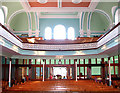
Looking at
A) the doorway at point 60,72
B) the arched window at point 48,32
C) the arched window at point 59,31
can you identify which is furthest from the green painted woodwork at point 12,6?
the doorway at point 60,72

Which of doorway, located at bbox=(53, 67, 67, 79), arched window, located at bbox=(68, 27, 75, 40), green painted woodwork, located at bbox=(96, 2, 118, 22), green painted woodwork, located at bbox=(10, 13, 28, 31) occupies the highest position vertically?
green painted woodwork, located at bbox=(96, 2, 118, 22)

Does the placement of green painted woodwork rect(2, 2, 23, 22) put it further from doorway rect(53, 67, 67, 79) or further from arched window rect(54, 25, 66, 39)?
doorway rect(53, 67, 67, 79)

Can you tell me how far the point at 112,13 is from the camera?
1609 centimetres

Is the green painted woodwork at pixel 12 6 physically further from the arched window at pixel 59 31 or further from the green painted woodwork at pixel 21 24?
the arched window at pixel 59 31

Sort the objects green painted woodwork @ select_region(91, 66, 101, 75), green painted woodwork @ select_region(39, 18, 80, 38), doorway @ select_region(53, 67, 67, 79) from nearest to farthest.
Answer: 1. green painted woodwork @ select_region(91, 66, 101, 75)
2. doorway @ select_region(53, 67, 67, 79)
3. green painted woodwork @ select_region(39, 18, 80, 38)

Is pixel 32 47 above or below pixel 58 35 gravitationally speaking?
below

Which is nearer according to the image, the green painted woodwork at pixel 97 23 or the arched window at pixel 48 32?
the green painted woodwork at pixel 97 23

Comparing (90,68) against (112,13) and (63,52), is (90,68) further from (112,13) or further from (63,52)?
(112,13)

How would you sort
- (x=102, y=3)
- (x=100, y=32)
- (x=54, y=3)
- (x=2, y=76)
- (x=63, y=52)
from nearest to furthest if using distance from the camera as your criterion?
(x=2, y=76), (x=63, y=52), (x=54, y=3), (x=102, y=3), (x=100, y=32)

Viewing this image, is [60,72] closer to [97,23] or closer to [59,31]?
[59,31]

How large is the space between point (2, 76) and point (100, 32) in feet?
42.2

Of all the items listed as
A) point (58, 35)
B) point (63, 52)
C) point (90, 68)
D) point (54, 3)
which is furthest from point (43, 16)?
point (90, 68)

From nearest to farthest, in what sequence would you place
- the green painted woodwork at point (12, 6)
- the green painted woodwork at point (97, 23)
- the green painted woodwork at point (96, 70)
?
the green painted woodwork at point (12, 6) → the green painted woodwork at point (96, 70) → the green painted woodwork at point (97, 23)

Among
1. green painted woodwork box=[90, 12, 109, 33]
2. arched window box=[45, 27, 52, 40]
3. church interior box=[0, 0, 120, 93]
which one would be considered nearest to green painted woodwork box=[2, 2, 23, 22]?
church interior box=[0, 0, 120, 93]
